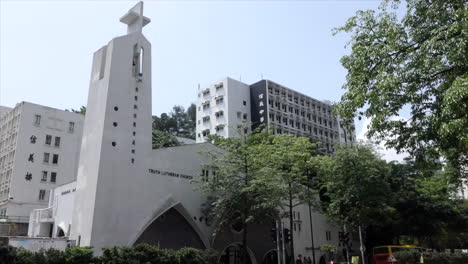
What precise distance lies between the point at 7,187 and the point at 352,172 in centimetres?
3878

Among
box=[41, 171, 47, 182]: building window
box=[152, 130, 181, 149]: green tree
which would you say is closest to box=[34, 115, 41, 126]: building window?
box=[41, 171, 47, 182]: building window

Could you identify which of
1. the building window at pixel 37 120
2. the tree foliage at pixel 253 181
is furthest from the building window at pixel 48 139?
the tree foliage at pixel 253 181

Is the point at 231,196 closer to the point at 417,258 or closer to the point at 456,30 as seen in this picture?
the point at 417,258

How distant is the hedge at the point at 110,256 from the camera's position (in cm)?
1762

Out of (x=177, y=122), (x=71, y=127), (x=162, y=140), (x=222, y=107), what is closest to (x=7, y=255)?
(x=71, y=127)

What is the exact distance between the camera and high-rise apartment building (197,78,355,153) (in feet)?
214

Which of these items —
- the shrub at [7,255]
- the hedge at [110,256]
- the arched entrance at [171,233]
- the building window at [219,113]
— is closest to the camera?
the shrub at [7,255]

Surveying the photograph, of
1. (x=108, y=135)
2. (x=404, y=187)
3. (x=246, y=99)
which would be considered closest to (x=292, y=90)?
(x=246, y=99)

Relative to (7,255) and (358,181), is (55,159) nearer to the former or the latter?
(7,255)

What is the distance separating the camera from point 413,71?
1322 cm

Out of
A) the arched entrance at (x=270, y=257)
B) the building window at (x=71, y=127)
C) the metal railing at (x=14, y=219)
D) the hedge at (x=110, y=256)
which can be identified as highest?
the building window at (x=71, y=127)

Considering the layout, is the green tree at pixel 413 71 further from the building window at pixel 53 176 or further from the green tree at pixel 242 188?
the building window at pixel 53 176

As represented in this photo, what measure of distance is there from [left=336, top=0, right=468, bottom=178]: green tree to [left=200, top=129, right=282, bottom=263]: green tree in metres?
12.7

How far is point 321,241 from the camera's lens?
39.7 metres
